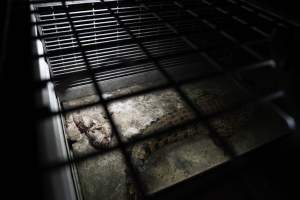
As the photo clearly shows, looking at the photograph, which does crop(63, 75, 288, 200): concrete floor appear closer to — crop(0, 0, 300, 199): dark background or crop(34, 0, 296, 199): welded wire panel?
crop(34, 0, 296, 199): welded wire panel

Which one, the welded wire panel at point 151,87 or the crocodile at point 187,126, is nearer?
the welded wire panel at point 151,87

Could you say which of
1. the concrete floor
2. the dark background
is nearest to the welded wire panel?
the concrete floor

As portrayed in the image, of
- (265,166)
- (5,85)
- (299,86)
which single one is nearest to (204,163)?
(265,166)

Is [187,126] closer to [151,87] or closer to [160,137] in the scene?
[160,137]

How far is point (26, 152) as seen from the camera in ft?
2.50

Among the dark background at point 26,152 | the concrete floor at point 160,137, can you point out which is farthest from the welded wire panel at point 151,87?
the dark background at point 26,152

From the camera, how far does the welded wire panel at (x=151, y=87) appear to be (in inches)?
71.5

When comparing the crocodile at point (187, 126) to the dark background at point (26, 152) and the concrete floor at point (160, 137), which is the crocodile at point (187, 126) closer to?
the concrete floor at point (160, 137)

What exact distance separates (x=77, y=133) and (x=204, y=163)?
1.38 m

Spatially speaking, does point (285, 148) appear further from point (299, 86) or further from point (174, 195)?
point (174, 195)

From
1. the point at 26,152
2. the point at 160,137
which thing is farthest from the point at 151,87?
the point at 26,152

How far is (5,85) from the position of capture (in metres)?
1.01

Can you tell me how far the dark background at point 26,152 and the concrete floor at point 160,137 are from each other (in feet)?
1.15

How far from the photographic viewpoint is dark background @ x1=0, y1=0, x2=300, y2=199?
70 cm
